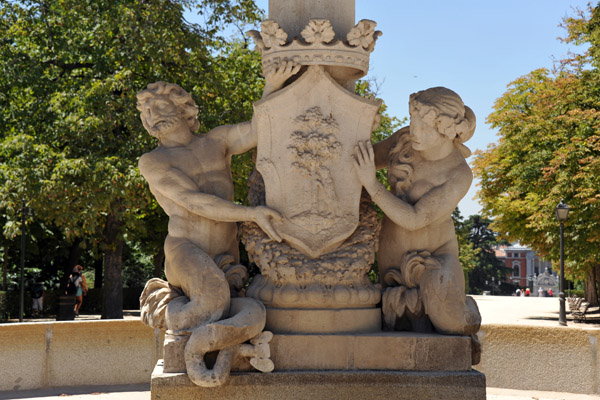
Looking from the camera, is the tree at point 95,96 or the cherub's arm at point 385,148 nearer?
the cherub's arm at point 385,148

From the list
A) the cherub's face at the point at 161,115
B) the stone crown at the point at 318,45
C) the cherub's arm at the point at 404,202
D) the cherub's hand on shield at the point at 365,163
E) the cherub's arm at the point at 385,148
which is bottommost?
the cherub's arm at the point at 404,202

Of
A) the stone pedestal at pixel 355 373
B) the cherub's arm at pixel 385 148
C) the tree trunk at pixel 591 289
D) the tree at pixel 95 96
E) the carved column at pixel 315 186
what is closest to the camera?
the stone pedestal at pixel 355 373

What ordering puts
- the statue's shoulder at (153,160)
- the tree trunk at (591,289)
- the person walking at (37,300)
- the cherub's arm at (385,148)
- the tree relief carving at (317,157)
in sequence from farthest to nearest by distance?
the tree trunk at (591,289)
the person walking at (37,300)
the cherub's arm at (385,148)
the statue's shoulder at (153,160)
the tree relief carving at (317,157)

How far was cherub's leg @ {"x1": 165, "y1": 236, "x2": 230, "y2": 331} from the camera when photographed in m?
5.48

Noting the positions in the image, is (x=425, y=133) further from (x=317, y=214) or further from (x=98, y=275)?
(x=98, y=275)

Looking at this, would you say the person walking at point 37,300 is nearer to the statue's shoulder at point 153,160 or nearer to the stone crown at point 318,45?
the statue's shoulder at point 153,160

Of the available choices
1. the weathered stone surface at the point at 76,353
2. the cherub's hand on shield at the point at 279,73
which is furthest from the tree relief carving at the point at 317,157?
the weathered stone surface at the point at 76,353

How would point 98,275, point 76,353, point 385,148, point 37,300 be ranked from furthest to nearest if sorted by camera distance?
point 98,275 < point 37,300 < point 76,353 < point 385,148

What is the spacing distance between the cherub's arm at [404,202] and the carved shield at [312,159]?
9 centimetres

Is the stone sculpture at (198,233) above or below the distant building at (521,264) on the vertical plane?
below

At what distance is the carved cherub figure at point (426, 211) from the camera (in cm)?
580

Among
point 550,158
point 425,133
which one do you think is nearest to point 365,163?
point 425,133

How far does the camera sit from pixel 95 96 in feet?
54.2

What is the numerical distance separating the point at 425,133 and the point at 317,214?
1.06 metres
